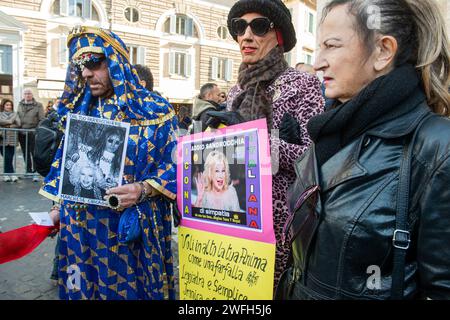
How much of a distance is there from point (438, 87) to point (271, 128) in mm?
762

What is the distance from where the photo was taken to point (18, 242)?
6.86 ft

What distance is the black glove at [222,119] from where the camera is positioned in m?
1.62

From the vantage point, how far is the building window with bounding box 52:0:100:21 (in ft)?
69.6

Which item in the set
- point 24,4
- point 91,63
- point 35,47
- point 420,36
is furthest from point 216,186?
point 24,4

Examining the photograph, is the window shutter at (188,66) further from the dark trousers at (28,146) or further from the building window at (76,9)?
the dark trousers at (28,146)

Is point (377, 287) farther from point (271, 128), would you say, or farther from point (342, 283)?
point (271, 128)

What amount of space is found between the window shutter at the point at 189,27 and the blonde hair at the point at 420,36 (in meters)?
26.2

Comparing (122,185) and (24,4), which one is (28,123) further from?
(24,4)

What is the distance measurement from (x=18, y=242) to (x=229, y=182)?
4.36 feet

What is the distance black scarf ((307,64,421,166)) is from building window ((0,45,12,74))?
2153 centimetres

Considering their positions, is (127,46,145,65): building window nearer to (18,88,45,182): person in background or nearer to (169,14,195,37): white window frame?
(169,14,195,37): white window frame

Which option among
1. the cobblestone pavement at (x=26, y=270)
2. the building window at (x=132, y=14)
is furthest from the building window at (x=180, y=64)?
the cobblestone pavement at (x=26, y=270)

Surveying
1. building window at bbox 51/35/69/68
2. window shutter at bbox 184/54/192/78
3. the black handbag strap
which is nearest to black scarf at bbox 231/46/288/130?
the black handbag strap

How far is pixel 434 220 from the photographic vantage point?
95 cm
